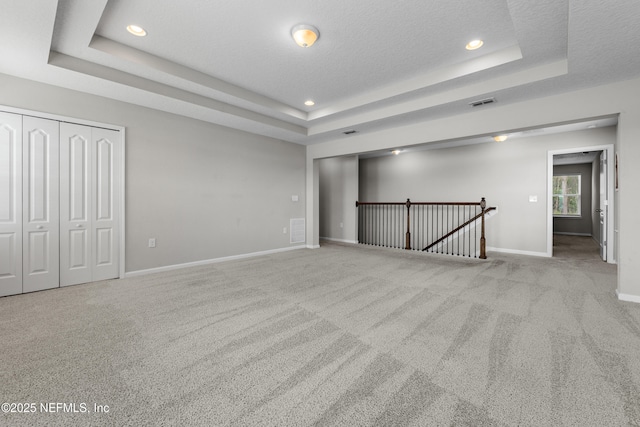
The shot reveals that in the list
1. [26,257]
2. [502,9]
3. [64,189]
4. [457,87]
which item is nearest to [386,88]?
[457,87]

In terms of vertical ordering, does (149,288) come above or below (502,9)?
below

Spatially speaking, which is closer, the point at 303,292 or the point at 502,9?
the point at 502,9

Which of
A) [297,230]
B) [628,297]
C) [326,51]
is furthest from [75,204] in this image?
[628,297]

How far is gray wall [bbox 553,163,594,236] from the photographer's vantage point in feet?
28.1

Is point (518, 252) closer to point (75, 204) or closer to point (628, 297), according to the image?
point (628, 297)

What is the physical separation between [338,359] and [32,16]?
3.52 meters

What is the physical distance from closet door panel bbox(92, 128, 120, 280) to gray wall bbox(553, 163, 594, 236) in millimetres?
12368

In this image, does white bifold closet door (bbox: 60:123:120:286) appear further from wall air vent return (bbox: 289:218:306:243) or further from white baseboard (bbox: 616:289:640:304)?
white baseboard (bbox: 616:289:640:304)

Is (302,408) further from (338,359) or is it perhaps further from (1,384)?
(1,384)

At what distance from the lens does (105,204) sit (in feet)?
11.8

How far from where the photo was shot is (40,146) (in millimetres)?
3154

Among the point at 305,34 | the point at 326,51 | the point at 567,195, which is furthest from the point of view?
the point at 567,195

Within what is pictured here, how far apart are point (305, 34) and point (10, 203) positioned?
3.78 metres

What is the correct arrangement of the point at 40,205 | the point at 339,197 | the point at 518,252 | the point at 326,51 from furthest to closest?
the point at 339,197
the point at 518,252
the point at 40,205
the point at 326,51
